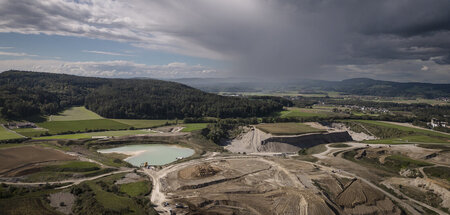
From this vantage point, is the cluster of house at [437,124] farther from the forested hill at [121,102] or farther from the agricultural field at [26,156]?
the agricultural field at [26,156]

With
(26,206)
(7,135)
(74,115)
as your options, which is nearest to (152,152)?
(26,206)

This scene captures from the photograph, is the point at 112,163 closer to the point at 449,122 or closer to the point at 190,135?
the point at 190,135

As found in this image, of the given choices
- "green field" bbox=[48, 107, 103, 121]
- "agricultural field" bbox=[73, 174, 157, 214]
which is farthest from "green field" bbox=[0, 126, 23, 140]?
"agricultural field" bbox=[73, 174, 157, 214]

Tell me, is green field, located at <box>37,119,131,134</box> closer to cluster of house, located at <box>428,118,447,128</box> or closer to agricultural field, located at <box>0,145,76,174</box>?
agricultural field, located at <box>0,145,76,174</box>

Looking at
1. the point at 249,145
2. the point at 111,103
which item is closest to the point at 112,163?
the point at 249,145

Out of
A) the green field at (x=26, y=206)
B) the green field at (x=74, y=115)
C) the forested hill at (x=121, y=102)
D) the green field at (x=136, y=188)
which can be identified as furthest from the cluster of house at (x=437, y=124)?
the green field at (x=74, y=115)
